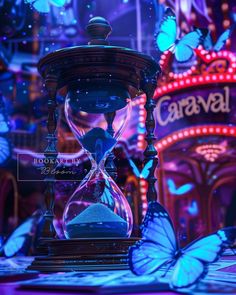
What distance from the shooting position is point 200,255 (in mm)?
1401

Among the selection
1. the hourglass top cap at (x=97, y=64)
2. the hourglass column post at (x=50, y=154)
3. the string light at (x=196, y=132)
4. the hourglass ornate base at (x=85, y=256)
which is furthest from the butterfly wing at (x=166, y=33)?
the string light at (x=196, y=132)

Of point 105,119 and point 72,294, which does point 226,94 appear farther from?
point 72,294

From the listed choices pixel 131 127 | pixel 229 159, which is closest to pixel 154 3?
pixel 131 127

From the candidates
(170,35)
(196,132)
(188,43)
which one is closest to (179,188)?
(196,132)

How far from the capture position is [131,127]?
6574 mm

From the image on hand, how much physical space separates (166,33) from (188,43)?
22cm

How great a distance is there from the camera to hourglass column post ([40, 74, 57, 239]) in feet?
6.54

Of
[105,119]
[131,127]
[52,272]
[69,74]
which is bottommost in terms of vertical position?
[52,272]

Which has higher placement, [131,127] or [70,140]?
[131,127]

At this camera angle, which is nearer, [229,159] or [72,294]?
[72,294]

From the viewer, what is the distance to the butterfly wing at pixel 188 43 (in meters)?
2.64

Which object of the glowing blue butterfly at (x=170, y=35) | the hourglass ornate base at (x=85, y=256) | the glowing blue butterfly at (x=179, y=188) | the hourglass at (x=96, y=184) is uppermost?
the glowing blue butterfly at (x=170, y=35)

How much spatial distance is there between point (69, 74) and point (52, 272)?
838mm

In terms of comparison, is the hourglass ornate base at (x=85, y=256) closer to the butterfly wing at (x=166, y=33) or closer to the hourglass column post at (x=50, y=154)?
the hourglass column post at (x=50, y=154)
